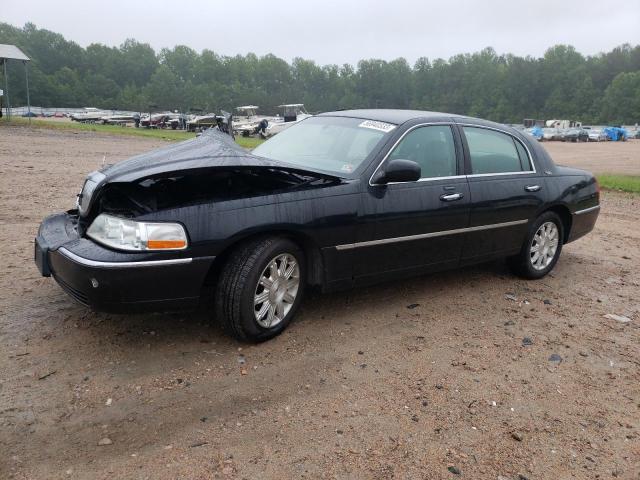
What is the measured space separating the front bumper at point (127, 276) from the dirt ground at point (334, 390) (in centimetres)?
40

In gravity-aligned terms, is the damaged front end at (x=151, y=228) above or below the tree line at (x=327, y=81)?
below

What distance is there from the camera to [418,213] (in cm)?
431

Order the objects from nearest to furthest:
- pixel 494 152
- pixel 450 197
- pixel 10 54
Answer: pixel 450 197, pixel 494 152, pixel 10 54

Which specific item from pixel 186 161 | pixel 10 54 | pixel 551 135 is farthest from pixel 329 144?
pixel 551 135

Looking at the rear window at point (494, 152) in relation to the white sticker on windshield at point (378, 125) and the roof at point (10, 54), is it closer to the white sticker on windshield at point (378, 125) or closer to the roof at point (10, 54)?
the white sticker on windshield at point (378, 125)

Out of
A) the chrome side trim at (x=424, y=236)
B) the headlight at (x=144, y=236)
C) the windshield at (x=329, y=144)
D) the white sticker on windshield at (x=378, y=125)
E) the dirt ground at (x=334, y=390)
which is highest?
the white sticker on windshield at (x=378, y=125)

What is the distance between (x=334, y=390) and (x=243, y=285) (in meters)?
0.85

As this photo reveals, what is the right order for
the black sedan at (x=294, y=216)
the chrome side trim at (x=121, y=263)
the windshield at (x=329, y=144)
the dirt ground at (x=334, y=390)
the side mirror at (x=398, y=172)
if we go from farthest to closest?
1. the windshield at (x=329, y=144)
2. the side mirror at (x=398, y=172)
3. the black sedan at (x=294, y=216)
4. the chrome side trim at (x=121, y=263)
5. the dirt ground at (x=334, y=390)

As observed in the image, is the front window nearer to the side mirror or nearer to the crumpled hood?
the side mirror

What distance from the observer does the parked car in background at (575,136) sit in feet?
182

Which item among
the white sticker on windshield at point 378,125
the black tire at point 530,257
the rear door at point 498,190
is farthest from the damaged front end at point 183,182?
the black tire at point 530,257

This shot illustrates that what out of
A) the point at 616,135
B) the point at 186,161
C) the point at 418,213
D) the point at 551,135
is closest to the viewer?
the point at 186,161

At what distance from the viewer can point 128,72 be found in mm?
135625

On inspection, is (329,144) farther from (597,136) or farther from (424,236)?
(597,136)
